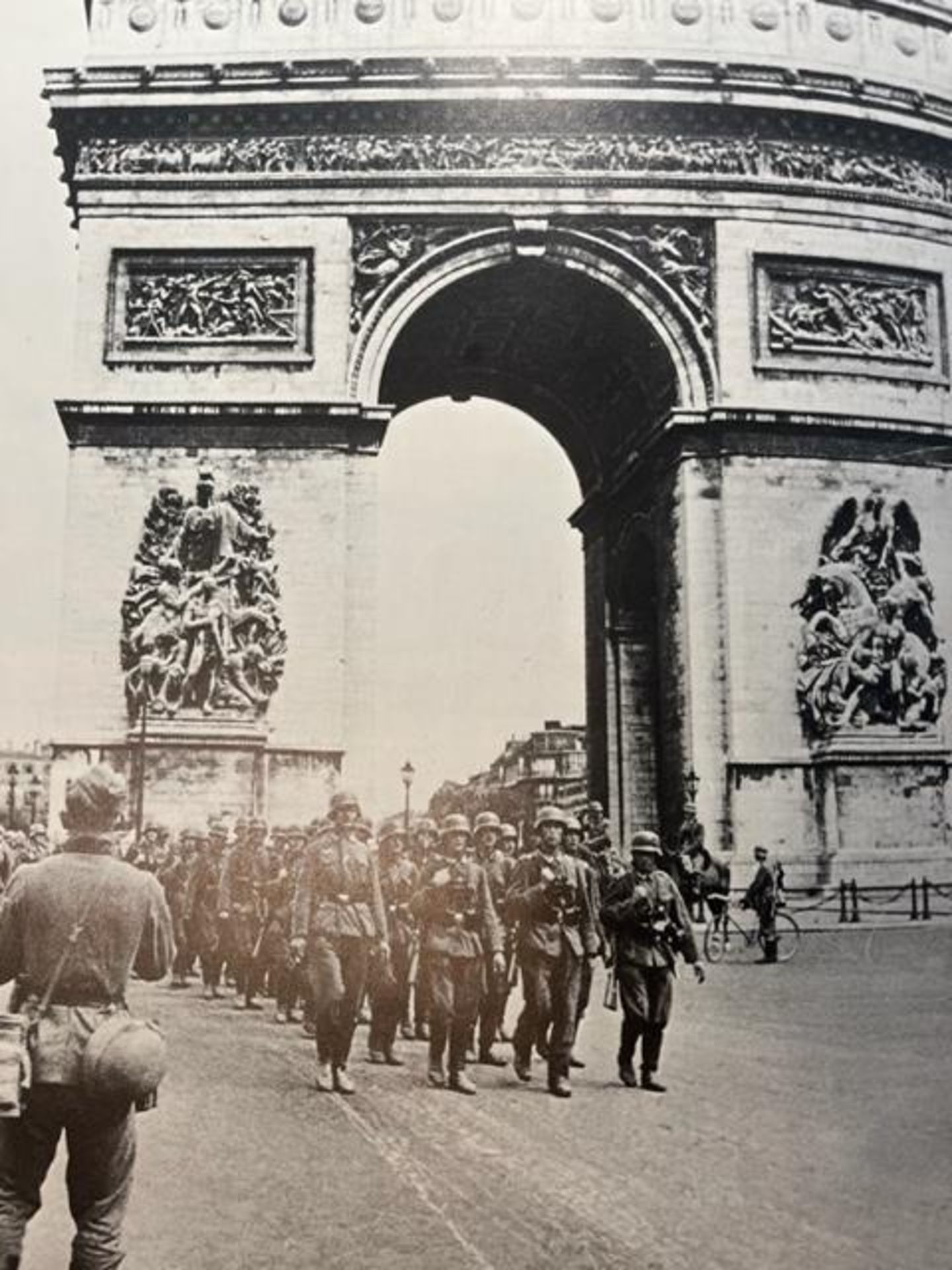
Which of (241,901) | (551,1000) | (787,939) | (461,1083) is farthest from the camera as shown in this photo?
(787,939)

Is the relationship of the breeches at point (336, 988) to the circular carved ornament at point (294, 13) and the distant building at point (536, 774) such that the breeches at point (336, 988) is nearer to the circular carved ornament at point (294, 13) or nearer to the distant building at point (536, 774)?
the circular carved ornament at point (294, 13)

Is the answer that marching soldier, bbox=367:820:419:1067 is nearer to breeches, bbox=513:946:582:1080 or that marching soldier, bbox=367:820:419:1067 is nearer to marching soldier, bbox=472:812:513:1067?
marching soldier, bbox=472:812:513:1067

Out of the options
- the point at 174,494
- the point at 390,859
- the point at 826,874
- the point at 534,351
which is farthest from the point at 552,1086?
the point at 534,351

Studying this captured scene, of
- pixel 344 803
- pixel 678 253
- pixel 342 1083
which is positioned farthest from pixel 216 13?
pixel 342 1083

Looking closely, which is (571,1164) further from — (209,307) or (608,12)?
(608,12)

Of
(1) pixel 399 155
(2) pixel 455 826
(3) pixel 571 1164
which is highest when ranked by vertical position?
(1) pixel 399 155

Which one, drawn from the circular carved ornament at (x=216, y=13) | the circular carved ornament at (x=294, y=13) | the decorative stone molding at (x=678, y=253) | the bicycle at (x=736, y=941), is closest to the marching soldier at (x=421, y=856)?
the bicycle at (x=736, y=941)

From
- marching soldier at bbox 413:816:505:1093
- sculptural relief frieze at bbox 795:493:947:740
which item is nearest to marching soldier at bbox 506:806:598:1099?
marching soldier at bbox 413:816:505:1093
